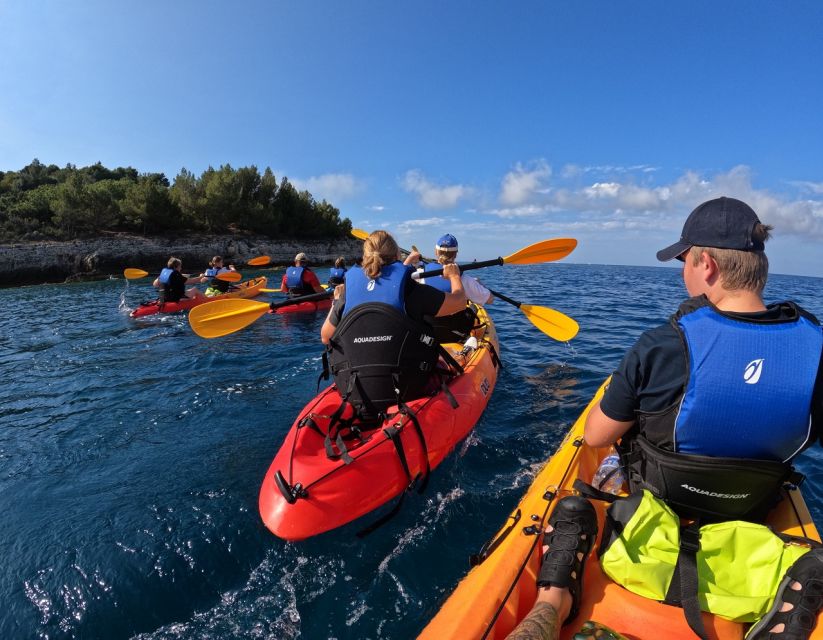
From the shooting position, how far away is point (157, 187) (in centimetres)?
3136

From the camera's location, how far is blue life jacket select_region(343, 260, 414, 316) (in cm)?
354

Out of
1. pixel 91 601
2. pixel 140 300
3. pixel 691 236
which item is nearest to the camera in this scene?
pixel 691 236

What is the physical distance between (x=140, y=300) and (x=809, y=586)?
17372 millimetres

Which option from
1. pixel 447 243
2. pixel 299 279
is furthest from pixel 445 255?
pixel 299 279

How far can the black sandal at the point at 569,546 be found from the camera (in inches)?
68.9

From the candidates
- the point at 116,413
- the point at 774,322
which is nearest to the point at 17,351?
the point at 116,413

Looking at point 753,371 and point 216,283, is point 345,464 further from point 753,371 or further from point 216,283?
point 216,283

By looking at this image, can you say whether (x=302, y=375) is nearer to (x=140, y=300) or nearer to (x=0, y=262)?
(x=140, y=300)

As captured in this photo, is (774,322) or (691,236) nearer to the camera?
(774,322)

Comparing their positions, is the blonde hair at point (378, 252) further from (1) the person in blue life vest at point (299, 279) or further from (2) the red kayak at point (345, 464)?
(1) the person in blue life vest at point (299, 279)

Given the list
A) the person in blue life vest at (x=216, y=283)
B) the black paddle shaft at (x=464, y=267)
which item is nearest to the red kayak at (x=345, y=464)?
the black paddle shaft at (x=464, y=267)

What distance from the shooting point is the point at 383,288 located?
141 inches

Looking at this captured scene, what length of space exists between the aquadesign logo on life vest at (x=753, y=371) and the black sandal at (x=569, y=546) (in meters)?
0.84

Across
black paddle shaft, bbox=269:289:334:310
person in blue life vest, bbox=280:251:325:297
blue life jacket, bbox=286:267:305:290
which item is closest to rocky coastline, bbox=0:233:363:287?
person in blue life vest, bbox=280:251:325:297
